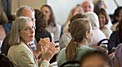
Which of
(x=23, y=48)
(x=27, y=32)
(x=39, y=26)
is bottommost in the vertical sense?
(x=39, y=26)

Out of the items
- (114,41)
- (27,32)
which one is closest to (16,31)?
(27,32)

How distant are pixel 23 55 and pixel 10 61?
143 mm

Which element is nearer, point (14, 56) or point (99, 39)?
point (14, 56)

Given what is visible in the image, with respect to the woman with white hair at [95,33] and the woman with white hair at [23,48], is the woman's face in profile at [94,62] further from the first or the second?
the woman with white hair at [95,33]

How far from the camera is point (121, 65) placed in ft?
11.8

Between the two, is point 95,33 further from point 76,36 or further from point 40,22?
point 76,36

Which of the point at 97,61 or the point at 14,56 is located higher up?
the point at 97,61

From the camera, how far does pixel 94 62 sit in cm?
184

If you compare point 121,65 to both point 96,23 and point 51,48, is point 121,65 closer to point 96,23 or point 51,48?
point 51,48

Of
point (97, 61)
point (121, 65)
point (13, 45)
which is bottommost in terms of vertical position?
point (121, 65)

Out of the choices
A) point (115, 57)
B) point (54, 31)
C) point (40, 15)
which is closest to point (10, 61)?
point (115, 57)

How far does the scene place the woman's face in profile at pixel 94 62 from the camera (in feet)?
6.02

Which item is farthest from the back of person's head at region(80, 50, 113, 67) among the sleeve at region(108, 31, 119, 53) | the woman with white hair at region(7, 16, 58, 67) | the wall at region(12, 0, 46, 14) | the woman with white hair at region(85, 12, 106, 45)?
the wall at region(12, 0, 46, 14)

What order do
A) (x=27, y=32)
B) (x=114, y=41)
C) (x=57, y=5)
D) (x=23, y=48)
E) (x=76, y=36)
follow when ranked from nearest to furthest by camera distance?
(x=76, y=36) → (x=23, y=48) → (x=27, y=32) → (x=114, y=41) → (x=57, y=5)
